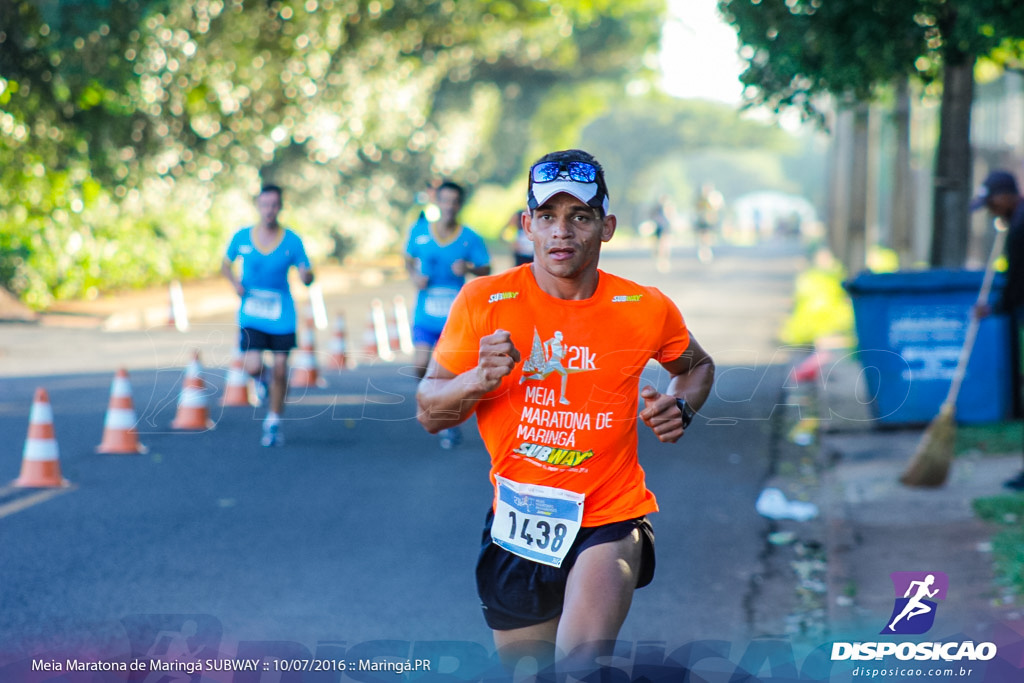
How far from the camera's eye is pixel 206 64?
1021 inches

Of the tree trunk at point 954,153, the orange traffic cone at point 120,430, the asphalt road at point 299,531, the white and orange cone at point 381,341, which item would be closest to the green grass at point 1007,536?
the asphalt road at point 299,531

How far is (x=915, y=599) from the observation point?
6.32 metres

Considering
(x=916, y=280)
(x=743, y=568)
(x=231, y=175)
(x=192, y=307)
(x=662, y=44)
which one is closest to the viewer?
(x=743, y=568)

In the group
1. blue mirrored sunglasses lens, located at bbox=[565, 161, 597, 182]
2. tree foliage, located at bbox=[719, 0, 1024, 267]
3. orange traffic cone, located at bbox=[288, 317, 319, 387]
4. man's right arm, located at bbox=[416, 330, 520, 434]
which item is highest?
tree foliage, located at bbox=[719, 0, 1024, 267]

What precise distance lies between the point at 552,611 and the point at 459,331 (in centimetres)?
84

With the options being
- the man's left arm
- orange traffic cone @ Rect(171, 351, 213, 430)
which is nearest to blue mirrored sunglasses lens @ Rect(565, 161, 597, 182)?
the man's left arm

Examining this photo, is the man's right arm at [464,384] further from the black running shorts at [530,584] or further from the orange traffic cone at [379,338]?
the orange traffic cone at [379,338]

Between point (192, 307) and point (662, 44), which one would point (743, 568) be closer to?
point (192, 307)

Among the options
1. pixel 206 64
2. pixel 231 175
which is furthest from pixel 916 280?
pixel 231 175

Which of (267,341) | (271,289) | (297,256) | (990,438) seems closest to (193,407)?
(267,341)

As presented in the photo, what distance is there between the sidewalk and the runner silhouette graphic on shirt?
0.28 feet

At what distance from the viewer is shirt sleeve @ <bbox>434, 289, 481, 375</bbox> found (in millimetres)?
3766

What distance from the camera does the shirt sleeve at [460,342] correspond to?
3766mm

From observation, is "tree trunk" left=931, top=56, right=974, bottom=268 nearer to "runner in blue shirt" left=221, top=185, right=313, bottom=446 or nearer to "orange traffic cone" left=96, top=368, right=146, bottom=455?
"runner in blue shirt" left=221, top=185, right=313, bottom=446
